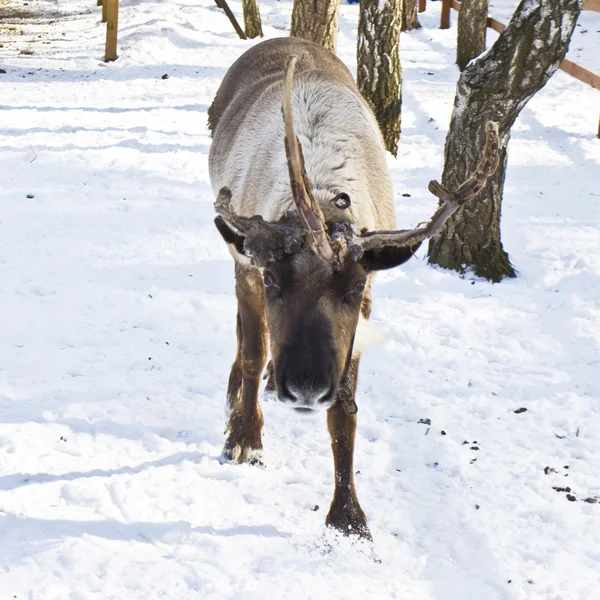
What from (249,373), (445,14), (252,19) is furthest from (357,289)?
(445,14)

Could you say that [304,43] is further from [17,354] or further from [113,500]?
[113,500]

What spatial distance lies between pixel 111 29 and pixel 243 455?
10.5 metres

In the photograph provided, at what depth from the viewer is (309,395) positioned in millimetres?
2607

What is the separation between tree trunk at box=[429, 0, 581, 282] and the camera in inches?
195

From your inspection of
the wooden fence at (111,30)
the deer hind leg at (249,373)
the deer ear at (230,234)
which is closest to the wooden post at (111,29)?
the wooden fence at (111,30)

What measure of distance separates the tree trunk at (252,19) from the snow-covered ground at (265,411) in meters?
7.19

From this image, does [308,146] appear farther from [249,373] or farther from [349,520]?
[349,520]

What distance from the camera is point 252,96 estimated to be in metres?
4.40

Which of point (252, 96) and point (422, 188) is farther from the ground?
point (252, 96)

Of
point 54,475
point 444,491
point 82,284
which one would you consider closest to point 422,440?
point 444,491

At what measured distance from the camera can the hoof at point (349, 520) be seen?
3273 millimetres

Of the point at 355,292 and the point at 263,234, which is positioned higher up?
the point at 263,234

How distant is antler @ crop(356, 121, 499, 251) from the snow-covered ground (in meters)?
1.32

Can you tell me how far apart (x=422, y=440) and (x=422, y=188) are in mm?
4067
